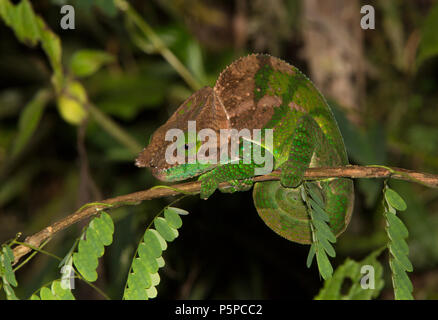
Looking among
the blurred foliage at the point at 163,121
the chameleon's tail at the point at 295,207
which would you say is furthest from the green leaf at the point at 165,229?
the blurred foliage at the point at 163,121

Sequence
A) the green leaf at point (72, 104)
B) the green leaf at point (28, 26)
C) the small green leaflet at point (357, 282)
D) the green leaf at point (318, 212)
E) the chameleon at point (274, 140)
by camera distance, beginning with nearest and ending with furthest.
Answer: the green leaf at point (318, 212)
the chameleon at point (274, 140)
the small green leaflet at point (357, 282)
the green leaf at point (28, 26)
the green leaf at point (72, 104)

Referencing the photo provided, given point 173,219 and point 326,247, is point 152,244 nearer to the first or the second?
point 173,219

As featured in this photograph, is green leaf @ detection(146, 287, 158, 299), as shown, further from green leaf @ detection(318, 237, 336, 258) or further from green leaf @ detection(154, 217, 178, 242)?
green leaf @ detection(318, 237, 336, 258)

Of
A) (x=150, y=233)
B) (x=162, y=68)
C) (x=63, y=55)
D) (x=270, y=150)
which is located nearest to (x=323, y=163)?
(x=270, y=150)

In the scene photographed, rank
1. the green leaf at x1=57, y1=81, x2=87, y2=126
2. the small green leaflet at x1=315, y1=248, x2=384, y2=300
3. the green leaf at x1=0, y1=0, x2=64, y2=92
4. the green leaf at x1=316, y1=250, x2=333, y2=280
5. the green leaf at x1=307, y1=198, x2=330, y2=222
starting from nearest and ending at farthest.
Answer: the green leaf at x1=316, y1=250, x2=333, y2=280 < the green leaf at x1=307, y1=198, x2=330, y2=222 < the small green leaflet at x1=315, y1=248, x2=384, y2=300 < the green leaf at x1=0, y1=0, x2=64, y2=92 < the green leaf at x1=57, y1=81, x2=87, y2=126

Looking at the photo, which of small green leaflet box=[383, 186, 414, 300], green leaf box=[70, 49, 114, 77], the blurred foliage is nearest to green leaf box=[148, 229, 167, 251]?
small green leaflet box=[383, 186, 414, 300]

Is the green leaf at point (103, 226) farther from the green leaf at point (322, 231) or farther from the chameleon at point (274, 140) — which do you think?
the green leaf at point (322, 231)

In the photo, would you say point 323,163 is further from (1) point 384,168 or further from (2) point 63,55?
(2) point 63,55
